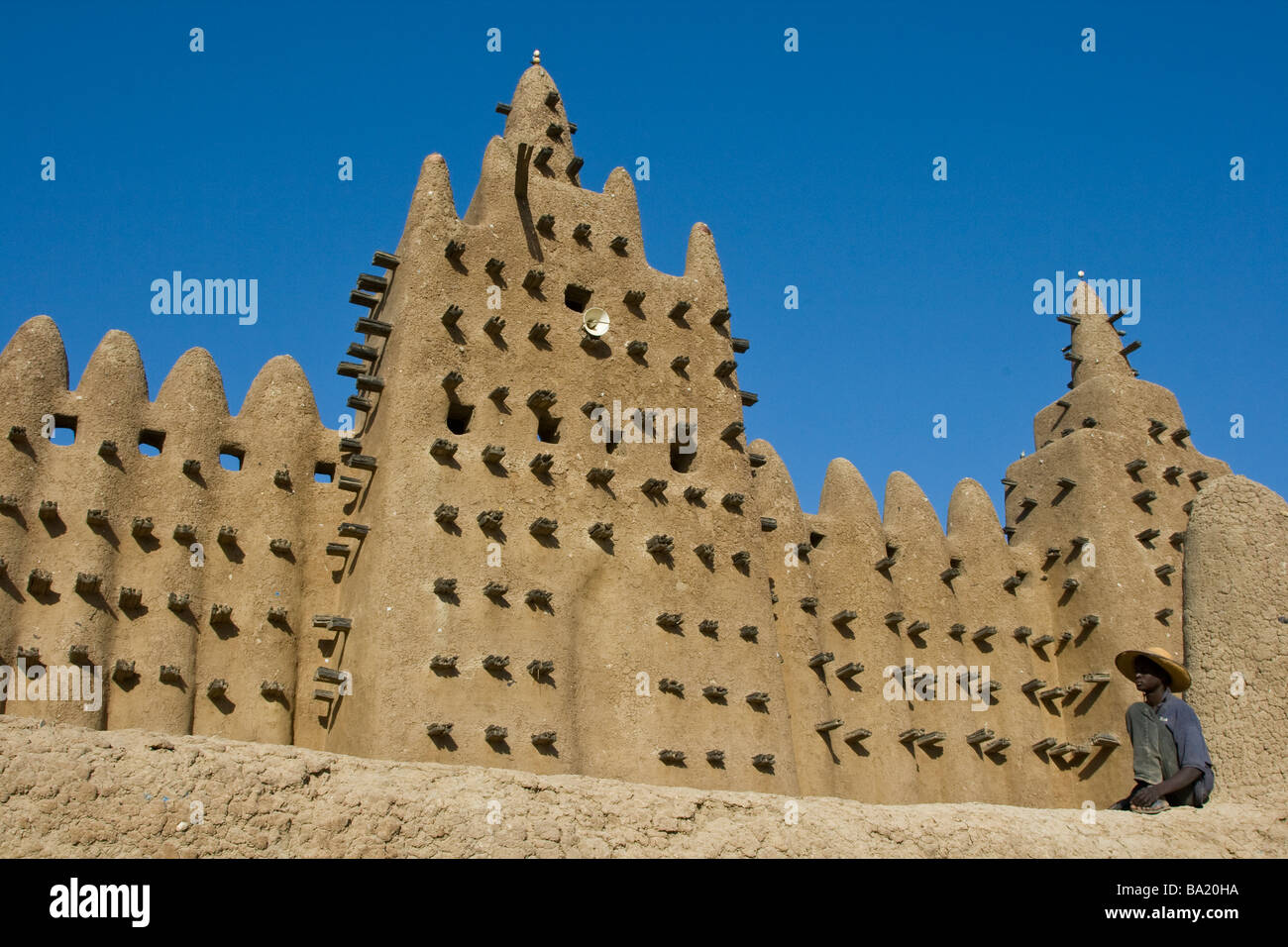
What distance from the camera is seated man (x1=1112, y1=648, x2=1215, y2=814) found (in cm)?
1028

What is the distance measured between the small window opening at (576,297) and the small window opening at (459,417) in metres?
2.16

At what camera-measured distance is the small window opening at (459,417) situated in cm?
1482

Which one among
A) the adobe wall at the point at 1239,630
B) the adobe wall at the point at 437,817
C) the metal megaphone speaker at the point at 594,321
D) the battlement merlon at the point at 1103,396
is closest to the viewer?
the adobe wall at the point at 437,817

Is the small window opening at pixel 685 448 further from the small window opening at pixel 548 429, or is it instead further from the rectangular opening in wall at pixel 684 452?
the small window opening at pixel 548 429

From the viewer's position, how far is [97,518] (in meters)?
14.2

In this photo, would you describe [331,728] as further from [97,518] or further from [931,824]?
[931,824]

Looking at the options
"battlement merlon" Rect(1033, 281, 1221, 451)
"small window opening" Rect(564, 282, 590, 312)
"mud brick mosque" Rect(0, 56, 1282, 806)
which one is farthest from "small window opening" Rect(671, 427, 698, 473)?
"battlement merlon" Rect(1033, 281, 1221, 451)

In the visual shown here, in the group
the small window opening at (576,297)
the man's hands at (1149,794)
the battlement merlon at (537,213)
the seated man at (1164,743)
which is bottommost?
the man's hands at (1149,794)

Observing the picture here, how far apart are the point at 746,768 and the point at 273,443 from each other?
22.2 feet

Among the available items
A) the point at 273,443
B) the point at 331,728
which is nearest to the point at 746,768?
the point at 331,728

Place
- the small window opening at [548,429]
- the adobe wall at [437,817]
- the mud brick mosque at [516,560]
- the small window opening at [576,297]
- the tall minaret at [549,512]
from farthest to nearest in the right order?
the small window opening at [576,297], the small window opening at [548,429], the mud brick mosque at [516,560], the tall minaret at [549,512], the adobe wall at [437,817]

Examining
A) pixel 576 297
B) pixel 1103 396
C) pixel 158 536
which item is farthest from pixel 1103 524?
pixel 158 536

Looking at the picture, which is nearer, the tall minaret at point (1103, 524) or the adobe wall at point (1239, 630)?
the adobe wall at point (1239, 630)

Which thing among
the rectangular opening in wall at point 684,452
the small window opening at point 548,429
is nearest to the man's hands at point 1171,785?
the rectangular opening in wall at point 684,452
